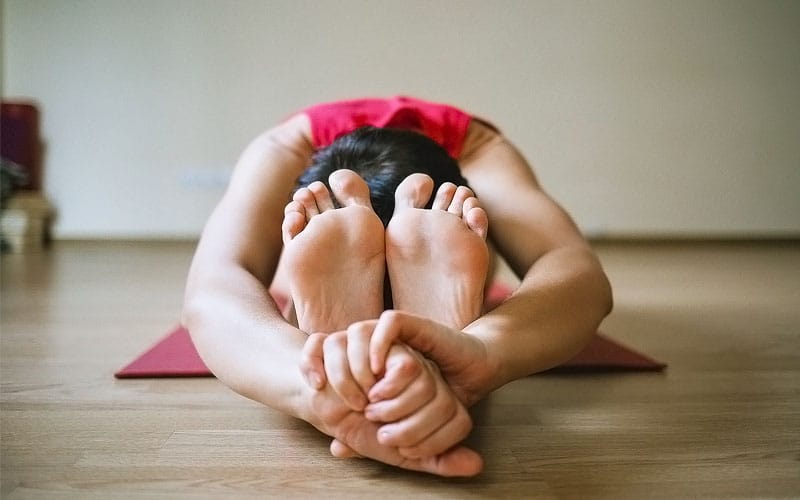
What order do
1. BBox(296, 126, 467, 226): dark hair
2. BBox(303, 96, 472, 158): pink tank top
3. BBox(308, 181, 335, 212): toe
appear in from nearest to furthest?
BBox(308, 181, 335, 212): toe < BBox(296, 126, 467, 226): dark hair < BBox(303, 96, 472, 158): pink tank top

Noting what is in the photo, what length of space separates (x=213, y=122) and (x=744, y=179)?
7.49ft

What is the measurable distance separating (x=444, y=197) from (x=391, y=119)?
421 mm

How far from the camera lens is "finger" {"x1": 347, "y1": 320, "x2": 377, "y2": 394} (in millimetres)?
515

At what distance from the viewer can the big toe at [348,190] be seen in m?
0.73

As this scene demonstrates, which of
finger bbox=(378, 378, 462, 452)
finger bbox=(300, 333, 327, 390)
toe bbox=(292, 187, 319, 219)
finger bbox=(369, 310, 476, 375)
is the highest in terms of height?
toe bbox=(292, 187, 319, 219)

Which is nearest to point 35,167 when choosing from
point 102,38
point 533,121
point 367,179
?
point 102,38

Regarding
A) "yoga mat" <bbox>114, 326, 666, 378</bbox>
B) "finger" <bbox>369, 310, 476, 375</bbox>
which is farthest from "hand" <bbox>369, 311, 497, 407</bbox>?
Result: "yoga mat" <bbox>114, 326, 666, 378</bbox>

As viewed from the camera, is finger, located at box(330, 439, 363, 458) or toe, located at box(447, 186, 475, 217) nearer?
finger, located at box(330, 439, 363, 458)

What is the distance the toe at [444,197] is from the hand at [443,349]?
0.55 ft

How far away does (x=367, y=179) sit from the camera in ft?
2.79

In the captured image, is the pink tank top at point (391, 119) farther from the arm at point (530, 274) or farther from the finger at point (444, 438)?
the finger at point (444, 438)

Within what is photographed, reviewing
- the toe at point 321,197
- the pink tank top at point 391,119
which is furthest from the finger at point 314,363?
the pink tank top at point 391,119

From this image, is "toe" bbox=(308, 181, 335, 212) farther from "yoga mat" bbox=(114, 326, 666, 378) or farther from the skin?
"yoga mat" bbox=(114, 326, 666, 378)

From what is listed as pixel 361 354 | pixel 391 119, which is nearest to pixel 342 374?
pixel 361 354
